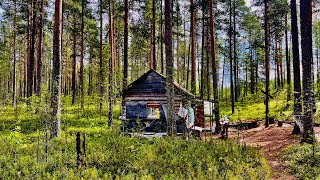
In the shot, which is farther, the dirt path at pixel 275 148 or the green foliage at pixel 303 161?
the dirt path at pixel 275 148

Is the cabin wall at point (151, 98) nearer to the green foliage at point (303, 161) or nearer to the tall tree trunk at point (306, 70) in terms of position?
the tall tree trunk at point (306, 70)

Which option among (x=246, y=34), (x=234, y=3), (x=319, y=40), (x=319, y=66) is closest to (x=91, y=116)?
(x=234, y=3)

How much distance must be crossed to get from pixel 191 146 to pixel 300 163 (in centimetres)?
353

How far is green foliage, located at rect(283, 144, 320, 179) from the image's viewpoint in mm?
7805

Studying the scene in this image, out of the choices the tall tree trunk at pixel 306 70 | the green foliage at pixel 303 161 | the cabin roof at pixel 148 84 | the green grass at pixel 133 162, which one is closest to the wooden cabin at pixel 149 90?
the cabin roof at pixel 148 84

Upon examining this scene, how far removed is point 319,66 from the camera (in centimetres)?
4806

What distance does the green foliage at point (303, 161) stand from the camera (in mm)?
7805

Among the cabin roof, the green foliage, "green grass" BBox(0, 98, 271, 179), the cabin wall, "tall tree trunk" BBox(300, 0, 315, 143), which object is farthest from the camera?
the cabin wall

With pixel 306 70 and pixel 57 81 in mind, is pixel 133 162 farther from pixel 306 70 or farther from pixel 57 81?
pixel 306 70

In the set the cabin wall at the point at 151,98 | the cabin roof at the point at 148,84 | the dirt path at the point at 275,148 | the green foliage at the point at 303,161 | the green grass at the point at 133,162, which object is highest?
the cabin roof at the point at 148,84

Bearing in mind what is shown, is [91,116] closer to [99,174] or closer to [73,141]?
[73,141]

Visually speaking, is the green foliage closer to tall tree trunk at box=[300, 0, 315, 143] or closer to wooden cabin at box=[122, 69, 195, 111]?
tall tree trunk at box=[300, 0, 315, 143]

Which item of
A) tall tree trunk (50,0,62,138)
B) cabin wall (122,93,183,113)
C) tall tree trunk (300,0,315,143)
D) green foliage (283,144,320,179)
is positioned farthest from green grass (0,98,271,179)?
cabin wall (122,93,183,113)

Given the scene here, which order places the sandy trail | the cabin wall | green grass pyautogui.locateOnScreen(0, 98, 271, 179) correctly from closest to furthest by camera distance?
green grass pyautogui.locateOnScreen(0, 98, 271, 179)
the sandy trail
the cabin wall
